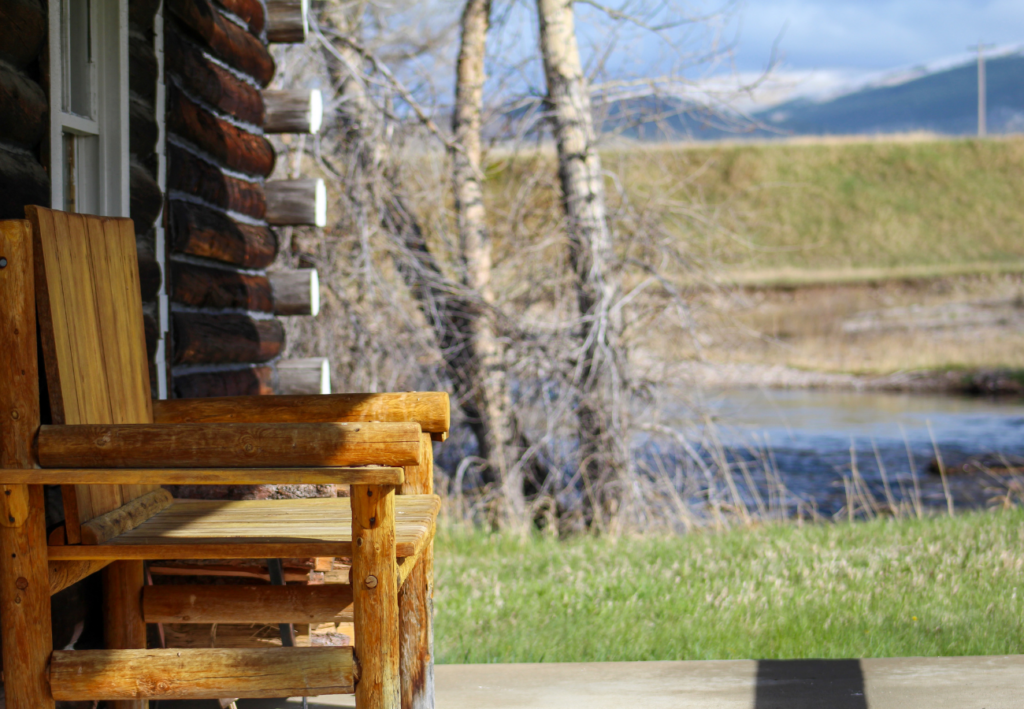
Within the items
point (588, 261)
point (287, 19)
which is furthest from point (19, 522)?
point (588, 261)

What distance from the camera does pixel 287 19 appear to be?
4391 millimetres

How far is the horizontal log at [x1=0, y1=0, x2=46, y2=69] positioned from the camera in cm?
210

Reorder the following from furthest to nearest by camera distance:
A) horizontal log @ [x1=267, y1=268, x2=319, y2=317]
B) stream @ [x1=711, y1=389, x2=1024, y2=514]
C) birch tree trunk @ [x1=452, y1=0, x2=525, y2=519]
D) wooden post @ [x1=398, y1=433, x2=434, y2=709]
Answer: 1. stream @ [x1=711, y1=389, x2=1024, y2=514]
2. birch tree trunk @ [x1=452, y1=0, x2=525, y2=519]
3. horizontal log @ [x1=267, y1=268, x2=319, y2=317]
4. wooden post @ [x1=398, y1=433, x2=434, y2=709]

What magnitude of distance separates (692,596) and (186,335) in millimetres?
2219

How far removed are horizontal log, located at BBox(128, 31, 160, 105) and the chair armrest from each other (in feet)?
4.85

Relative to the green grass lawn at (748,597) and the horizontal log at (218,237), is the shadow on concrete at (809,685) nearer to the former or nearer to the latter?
the green grass lawn at (748,597)

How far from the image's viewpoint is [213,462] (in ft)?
5.80

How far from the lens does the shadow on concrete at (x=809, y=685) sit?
256cm

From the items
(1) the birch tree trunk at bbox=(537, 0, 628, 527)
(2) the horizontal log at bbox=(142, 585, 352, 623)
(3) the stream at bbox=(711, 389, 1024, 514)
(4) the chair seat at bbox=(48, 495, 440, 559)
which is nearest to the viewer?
(4) the chair seat at bbox=(48, 495, 440, 559)

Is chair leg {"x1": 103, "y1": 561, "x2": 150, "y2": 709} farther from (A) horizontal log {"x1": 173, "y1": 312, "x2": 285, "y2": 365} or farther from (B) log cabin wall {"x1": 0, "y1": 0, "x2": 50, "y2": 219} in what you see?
(A) horizontal log {"x1": 173, "y1": 312, "x2": 285, "y2": 365}

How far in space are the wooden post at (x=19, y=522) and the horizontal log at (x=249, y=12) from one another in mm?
2133

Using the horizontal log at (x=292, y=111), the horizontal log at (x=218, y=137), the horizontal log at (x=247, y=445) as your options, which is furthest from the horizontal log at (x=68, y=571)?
the horizontal log at (x=292, y=111)

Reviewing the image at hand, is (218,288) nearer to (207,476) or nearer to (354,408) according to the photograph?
(354,408)

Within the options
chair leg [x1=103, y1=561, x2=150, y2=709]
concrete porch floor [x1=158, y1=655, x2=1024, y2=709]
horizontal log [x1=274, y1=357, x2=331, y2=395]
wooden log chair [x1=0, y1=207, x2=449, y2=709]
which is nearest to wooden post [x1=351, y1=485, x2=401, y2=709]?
wooden log chair [x1=0, y1=207, x2=449, y2=709]
